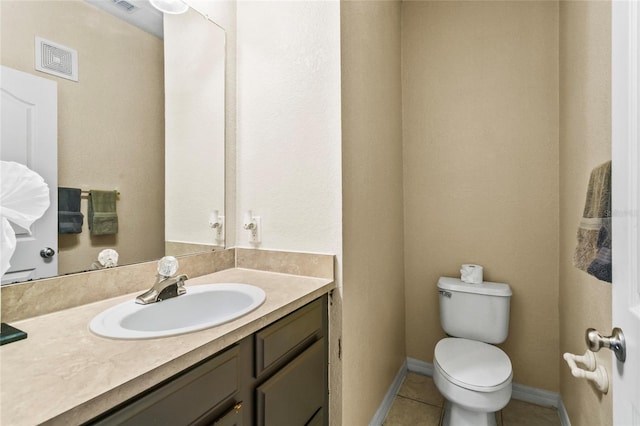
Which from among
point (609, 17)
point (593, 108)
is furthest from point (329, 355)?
point (609, 17)

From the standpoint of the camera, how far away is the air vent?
111 cm

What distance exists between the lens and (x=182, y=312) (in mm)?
1103

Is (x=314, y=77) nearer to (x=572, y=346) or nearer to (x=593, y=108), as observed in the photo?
(x=593, y=108)

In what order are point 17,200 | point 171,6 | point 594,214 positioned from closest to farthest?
1. point 17,200
2. point 594,214
3. point 171,6

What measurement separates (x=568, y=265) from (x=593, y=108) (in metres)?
0.81

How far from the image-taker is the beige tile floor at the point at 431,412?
171 centimetres

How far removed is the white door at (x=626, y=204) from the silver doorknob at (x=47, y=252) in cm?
142

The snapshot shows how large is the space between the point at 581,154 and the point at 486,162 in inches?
24.8

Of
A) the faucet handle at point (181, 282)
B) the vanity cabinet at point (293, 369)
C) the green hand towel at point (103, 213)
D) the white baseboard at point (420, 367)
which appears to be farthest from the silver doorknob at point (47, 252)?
the white baseboard at point (420, 367)

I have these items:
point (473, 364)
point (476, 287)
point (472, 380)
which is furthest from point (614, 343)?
point (476, 287)

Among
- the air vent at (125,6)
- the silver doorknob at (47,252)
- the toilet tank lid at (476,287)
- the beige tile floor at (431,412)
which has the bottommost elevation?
the beige tile floor at (431,412)

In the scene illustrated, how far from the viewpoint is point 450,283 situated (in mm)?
1916

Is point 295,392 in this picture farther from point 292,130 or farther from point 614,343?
point 292,130

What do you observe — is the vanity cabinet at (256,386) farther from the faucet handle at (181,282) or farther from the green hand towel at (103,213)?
the green hand towel at (103,213)
